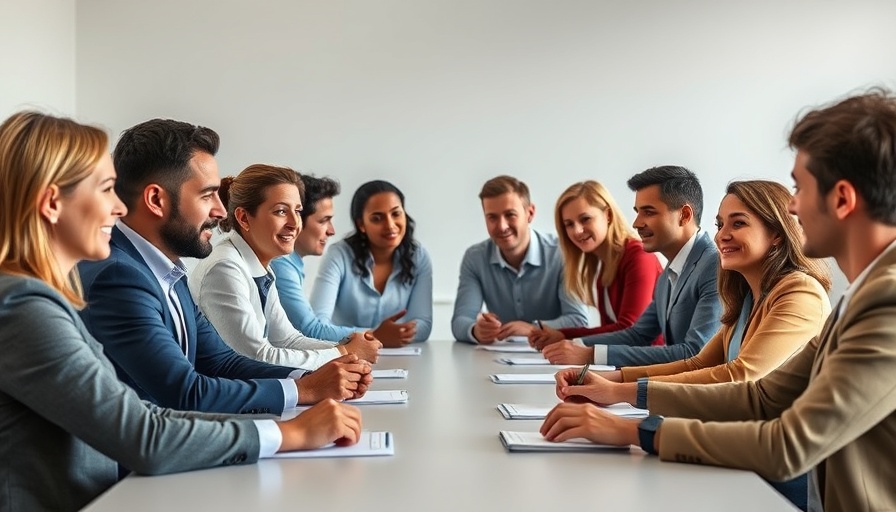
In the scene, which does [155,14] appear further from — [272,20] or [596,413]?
[596,413]

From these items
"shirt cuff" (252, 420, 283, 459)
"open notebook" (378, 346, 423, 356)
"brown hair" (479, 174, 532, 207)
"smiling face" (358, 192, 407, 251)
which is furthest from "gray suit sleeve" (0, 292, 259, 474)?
"brown hair" (479, 174, 532, 207)

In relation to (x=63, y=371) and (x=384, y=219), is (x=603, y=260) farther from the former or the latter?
(x=63, y=371)

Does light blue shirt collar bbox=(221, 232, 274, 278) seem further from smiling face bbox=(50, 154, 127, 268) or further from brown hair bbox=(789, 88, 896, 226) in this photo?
brown hair bbox=(789, 88, 896, 226)

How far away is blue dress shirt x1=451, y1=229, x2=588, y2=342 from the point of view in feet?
14.8

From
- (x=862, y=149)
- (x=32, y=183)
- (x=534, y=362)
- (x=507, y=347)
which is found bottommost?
(x=507, y=347)

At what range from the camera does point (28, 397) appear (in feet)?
4.65

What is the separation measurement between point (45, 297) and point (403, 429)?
0.80 m

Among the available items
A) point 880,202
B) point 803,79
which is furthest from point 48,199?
point 803,79

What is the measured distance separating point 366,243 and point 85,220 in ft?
10.0

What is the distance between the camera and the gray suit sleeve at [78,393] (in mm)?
1400

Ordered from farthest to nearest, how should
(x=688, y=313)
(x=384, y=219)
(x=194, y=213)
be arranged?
(x=384, y=219)
(x=688, y=313)
(x=194, y=213)

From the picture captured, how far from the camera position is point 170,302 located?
2.20 m

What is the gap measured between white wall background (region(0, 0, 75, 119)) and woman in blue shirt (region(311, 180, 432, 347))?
1.56 meters

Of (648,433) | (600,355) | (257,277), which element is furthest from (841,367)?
(257,277)
